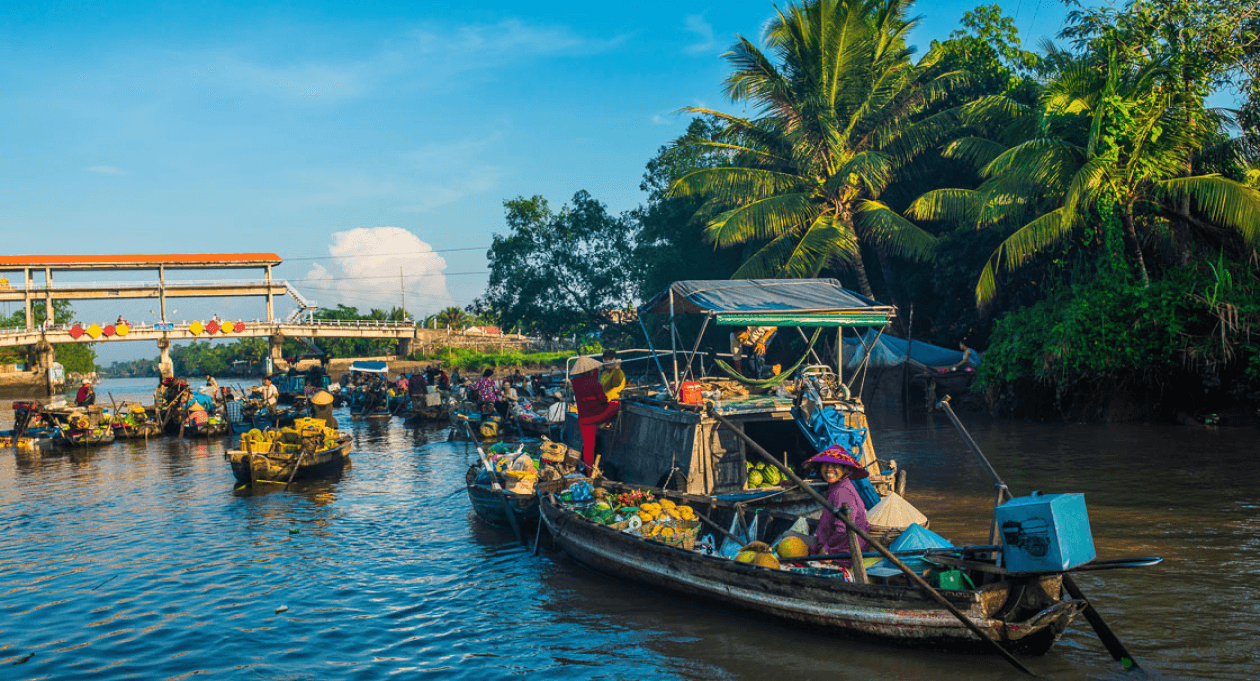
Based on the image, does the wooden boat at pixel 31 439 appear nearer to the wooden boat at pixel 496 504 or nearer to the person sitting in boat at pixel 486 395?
the person sitting in boat at pixel 486 395

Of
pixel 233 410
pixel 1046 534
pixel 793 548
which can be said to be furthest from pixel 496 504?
pixel 233 410

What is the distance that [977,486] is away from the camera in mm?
12984

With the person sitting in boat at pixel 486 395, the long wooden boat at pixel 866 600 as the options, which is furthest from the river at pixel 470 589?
the person sitting in boat at pixel 486 395

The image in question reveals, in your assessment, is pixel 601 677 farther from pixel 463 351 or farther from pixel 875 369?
pixel 463 351

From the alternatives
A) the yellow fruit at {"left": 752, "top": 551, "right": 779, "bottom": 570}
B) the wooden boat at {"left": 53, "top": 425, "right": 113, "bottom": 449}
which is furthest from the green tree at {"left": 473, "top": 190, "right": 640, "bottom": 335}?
the yellow fruit at {"left": 752, "top": 551, "right": 779, "bottom": 570}

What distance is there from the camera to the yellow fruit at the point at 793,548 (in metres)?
7.49

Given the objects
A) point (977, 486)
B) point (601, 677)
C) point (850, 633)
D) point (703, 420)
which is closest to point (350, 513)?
point (703, 420)

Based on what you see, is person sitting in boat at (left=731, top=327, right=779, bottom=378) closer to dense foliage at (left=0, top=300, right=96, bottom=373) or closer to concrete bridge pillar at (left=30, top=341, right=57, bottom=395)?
concrete bridge pillar at (left=30, top=341, right=57, bottom=395)

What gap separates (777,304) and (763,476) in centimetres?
245

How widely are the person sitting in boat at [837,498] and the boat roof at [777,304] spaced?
11.0 feet

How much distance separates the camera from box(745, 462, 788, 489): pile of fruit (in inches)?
420

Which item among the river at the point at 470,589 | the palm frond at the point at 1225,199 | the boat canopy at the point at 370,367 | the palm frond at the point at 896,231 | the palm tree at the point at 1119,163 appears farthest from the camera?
the boat canopy at the point at 370,367

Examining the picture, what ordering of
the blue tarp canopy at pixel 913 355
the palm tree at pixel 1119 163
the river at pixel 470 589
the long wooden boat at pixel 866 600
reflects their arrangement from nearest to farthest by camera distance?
the long wooden boat at pixel 866 600
the river at pixel 470 589
the palm tree at pixel 1119 163
the blue tarp canopy at pixel 913 355

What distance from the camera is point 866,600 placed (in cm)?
622
